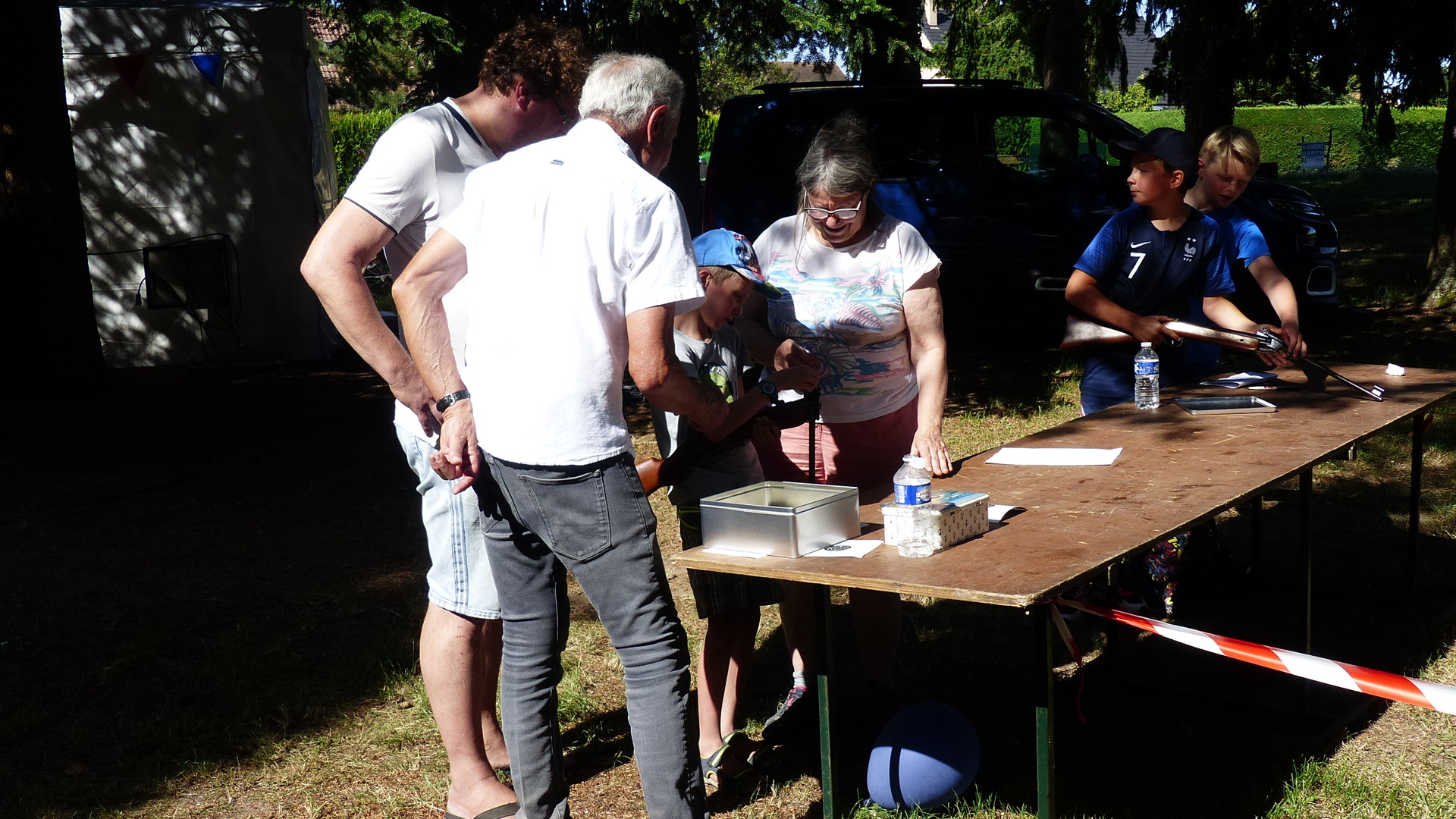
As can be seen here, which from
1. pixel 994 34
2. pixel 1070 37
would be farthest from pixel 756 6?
pixel 994 34

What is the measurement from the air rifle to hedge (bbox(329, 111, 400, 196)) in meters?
18.0

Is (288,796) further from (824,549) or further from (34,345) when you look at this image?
(34,345)

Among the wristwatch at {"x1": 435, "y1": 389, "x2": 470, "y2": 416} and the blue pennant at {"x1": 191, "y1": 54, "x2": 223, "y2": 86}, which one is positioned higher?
the blue pennant at {"x1": 191, "y1": 54, "x2": 223, "y2": 86}

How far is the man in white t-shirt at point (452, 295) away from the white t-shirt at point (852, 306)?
867 mm

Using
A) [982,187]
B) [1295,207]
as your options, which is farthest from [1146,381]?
[1295,207]

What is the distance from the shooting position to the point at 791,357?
3254 mm

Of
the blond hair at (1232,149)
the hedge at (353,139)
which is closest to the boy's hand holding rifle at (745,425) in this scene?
the blond hair at (1232,149)

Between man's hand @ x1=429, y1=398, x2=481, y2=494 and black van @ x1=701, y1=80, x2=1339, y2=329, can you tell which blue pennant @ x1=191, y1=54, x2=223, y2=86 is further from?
man's hand @ x1=429, y1=398, x2=481, y2=494

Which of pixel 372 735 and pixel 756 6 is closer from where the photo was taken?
pixel 372 735

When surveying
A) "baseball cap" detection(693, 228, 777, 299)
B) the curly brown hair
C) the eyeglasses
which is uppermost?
the curly brown hair

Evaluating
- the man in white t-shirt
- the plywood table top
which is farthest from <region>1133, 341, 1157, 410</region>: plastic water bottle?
the man in white t-shirt

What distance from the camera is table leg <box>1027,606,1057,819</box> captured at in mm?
2398

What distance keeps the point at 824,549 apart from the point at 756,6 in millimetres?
5408

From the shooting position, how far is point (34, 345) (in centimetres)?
795
